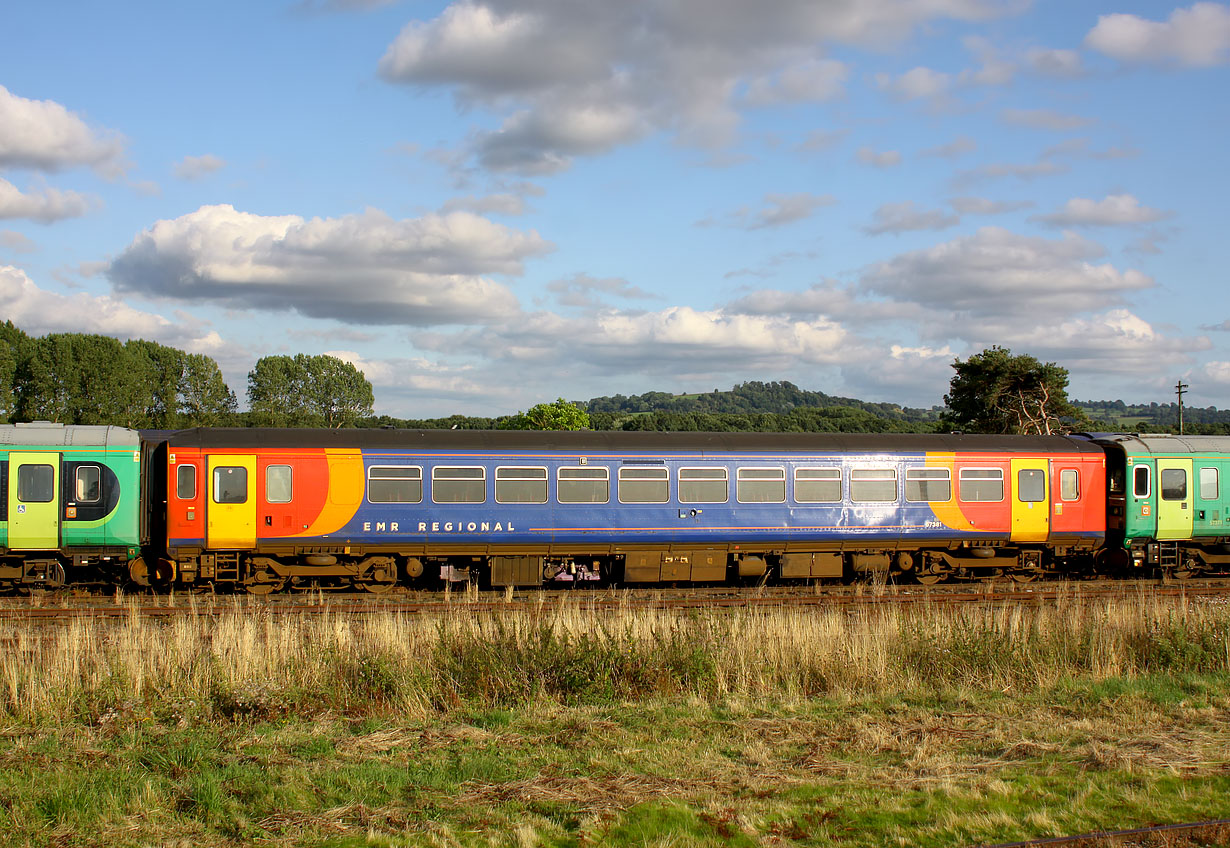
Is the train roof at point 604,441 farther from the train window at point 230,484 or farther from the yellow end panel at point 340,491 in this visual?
the train window at point 230,484

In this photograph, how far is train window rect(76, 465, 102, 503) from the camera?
58.5ft

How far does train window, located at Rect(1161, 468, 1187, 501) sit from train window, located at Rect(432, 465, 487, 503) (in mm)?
15753

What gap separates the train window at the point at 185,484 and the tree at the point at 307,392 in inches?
2594

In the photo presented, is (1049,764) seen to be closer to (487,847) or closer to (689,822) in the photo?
(689,822)

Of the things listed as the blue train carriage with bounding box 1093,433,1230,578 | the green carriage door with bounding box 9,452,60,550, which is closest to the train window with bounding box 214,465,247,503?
the green carriage door with bounding box 9,452,60,550

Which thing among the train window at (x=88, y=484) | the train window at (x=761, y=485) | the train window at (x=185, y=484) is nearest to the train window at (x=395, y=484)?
the train window at (x=185, y=484)

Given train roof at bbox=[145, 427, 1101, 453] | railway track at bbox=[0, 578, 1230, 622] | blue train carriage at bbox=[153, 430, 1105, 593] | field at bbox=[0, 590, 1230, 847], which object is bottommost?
railway track at bbox=[0, 578, 1230, 622]

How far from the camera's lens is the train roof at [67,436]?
1780 centimetres

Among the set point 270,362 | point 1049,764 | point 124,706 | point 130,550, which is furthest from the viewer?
point 270,362

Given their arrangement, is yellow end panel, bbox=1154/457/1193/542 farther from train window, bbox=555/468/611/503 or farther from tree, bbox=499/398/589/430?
tree, bbox=499/398/589/430

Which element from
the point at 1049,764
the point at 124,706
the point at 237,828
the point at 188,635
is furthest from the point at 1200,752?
the point at 188,635

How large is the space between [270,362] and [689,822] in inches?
3302

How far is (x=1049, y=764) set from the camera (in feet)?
26.6

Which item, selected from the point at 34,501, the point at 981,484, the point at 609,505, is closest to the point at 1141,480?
the point at 981,484
